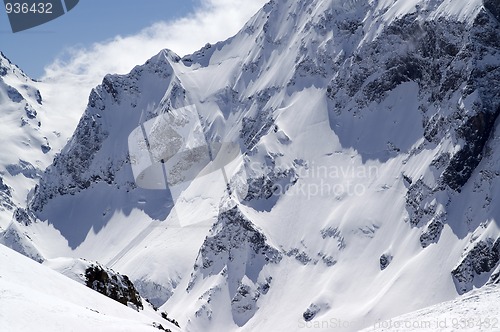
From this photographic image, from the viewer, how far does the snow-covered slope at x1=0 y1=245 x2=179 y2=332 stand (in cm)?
3853

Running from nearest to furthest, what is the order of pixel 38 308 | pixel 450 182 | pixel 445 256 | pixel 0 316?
pixel 0 316
pixel 38 308
pixel 445 256
pixel 450 182

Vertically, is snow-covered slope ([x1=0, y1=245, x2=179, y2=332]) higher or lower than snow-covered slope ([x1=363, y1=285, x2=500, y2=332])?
higher

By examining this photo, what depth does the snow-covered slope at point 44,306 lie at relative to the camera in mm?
38531

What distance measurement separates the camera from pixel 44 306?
4119cm

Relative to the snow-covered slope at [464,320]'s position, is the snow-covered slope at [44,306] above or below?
above

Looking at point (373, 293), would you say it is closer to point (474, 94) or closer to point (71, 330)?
point (474, 94)

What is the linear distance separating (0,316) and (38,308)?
3.02 metres

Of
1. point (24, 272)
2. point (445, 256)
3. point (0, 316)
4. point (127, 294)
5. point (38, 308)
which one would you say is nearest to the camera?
point (0, 316)

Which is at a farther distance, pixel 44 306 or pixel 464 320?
pixel 464 320

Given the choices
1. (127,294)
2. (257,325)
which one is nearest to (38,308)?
(127,294)

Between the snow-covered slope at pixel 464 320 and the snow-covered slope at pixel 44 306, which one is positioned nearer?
the snow-covered slope at pixel 44 306

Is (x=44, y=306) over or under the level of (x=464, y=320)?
over

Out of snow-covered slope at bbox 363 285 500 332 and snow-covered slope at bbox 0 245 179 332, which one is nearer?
snow-covered slope at bbox 0 245 179 332

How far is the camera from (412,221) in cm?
19788
